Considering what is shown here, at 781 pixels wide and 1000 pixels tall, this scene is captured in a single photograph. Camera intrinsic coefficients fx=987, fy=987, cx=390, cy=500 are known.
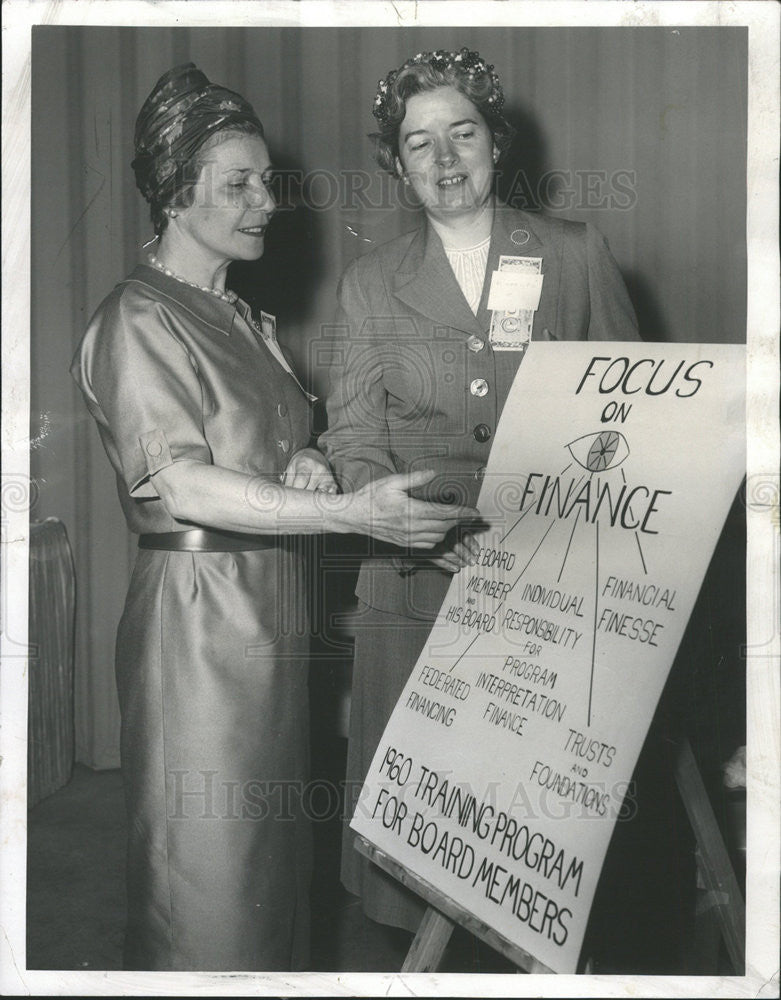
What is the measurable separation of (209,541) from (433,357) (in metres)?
0.49

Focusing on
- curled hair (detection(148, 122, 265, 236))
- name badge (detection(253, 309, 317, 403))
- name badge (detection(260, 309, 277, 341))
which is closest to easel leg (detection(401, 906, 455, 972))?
name badge (detection(253, 309, 317, 403))

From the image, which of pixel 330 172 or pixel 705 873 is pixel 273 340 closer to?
pixel 330 172

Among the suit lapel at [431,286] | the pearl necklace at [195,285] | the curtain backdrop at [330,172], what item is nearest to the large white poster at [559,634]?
the suit lapel at [431,286]

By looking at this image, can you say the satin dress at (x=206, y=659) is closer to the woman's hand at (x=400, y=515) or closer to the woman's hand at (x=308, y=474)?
the woman's hand at (x=308, y=474)

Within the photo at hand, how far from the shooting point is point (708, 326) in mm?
1705

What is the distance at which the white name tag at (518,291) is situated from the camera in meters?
1.68

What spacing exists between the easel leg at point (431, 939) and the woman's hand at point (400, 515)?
580 millimetres

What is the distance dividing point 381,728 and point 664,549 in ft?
1.98

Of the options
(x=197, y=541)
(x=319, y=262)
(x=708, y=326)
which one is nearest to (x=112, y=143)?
(x=319, y=262)

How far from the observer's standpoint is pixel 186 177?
5.48 ft

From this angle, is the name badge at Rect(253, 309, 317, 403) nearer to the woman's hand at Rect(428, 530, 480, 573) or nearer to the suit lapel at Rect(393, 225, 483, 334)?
the suit lapel at Rect(393, 225, 483, 334)

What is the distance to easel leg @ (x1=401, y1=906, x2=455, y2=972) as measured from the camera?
1.53m

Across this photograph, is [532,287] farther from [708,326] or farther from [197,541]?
[197,541]

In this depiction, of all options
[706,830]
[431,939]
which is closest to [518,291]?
[706,830]
